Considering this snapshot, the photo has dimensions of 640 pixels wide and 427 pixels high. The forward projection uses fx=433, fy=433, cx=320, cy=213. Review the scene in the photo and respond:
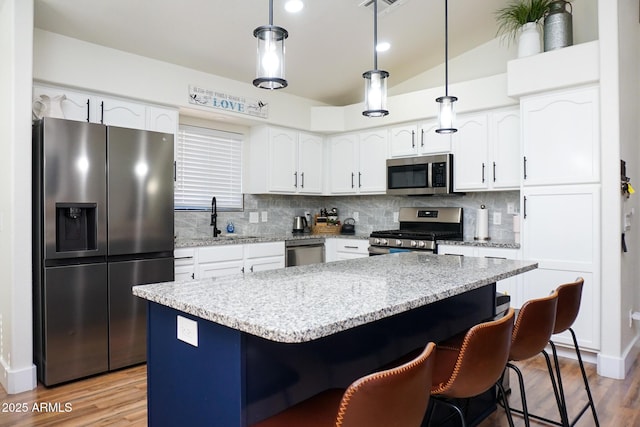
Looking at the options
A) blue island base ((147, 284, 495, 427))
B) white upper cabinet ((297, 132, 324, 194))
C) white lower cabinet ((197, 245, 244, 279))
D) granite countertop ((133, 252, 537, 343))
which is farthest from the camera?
white upper cabinet ((297, 132, 324, 194))

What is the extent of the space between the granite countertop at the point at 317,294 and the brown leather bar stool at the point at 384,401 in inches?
6.9

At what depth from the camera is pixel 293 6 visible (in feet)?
11.6

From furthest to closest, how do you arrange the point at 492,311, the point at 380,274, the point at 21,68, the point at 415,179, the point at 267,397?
the point at 415,179, the point at 21,68, the point at 492,311, the point at 380,274, the point at 267,397

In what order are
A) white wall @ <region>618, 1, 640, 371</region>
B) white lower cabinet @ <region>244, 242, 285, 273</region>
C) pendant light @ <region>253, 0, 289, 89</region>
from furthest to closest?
white lower cabinet @ <region>244, 242, 285, 273</region> → white wall @ <region>618, 1, 640, 371</region> → pendant light @ <region>253, 0, 289, 89</region>

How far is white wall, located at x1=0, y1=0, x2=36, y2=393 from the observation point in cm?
279

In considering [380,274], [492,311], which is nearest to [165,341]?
[380,274]

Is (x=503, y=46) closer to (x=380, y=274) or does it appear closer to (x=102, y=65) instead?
(x=380, y=274)

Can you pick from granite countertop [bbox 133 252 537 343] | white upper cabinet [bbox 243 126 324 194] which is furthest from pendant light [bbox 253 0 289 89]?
white upper cabinet [bbox 243 126 324 194]

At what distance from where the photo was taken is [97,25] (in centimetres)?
328

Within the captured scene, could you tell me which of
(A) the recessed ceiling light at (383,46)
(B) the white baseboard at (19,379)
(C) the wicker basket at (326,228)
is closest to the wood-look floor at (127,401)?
(B) the white baseboard at (19,379)

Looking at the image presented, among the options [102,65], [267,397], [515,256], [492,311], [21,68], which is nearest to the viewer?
[267,397]

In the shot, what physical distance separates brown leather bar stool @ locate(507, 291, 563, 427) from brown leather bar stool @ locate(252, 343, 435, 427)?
793mm

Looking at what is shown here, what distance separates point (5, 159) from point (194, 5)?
174 centimetres

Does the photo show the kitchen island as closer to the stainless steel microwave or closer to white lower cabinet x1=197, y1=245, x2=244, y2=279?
white lower cabinet x1=197, y1=245, x2=244, y2=279
